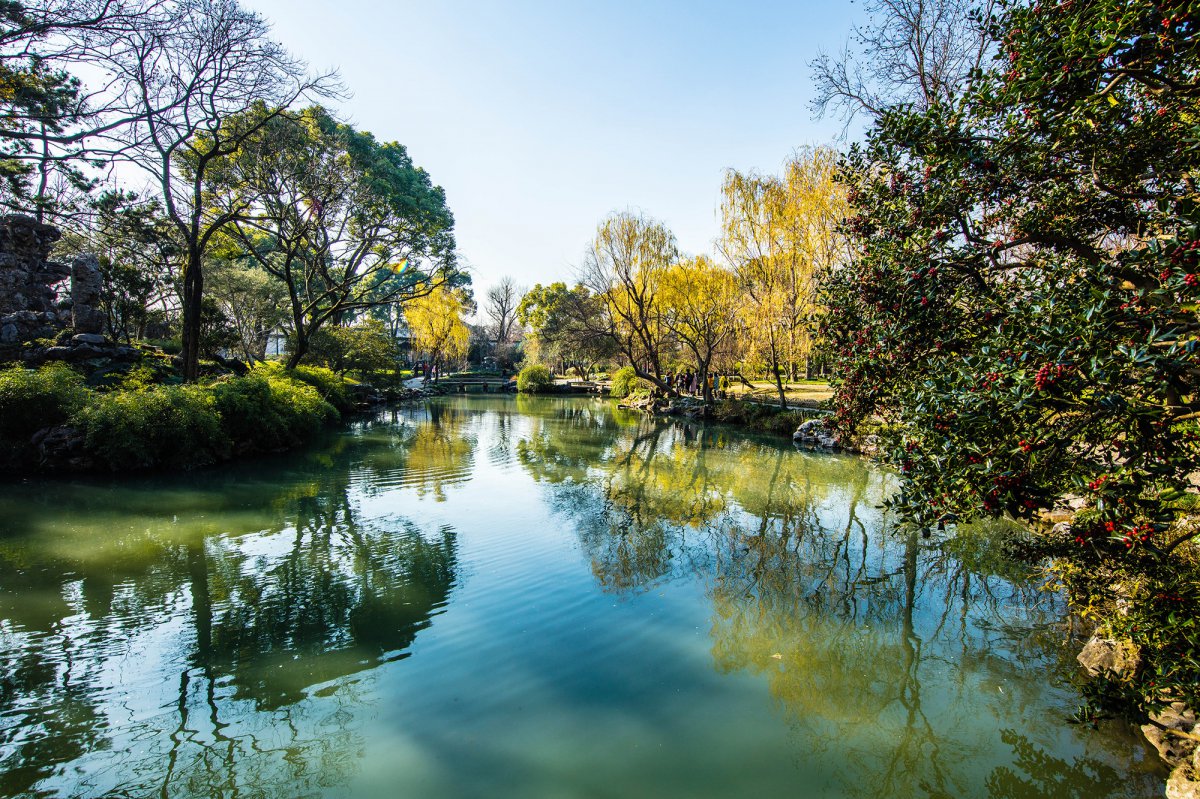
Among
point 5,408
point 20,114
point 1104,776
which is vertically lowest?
point 1104,776

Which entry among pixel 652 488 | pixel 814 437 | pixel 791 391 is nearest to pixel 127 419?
pixel 652 488

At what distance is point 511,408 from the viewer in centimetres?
2841

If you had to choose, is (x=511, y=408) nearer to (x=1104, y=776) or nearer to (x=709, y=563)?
(x=709, y=563)

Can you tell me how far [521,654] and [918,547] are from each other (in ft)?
19.1

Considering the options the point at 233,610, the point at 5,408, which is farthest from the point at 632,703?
the point at 5,408

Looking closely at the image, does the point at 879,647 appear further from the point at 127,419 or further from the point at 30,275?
the point at 30,275

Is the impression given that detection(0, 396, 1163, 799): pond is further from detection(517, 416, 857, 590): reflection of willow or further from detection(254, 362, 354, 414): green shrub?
detection(254, 362, 354, 414): green shrub

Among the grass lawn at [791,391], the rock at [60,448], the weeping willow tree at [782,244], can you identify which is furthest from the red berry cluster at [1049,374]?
the grass lawn at [791,391]

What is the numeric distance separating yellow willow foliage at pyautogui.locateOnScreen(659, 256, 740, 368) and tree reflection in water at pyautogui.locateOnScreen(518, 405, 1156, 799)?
46.3ft

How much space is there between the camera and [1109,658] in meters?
3.99

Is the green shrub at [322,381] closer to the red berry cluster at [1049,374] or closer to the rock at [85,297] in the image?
the rock at [85,297]

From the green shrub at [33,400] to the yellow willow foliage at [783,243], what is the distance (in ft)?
60.1

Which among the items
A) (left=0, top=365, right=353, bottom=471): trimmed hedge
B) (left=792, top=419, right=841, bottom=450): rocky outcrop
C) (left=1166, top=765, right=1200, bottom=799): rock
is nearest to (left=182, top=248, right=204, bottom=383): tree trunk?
(left=0, top=365, right=353, bottom=471): trimmed hedge

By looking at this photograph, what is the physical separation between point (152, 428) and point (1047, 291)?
42.5ft
